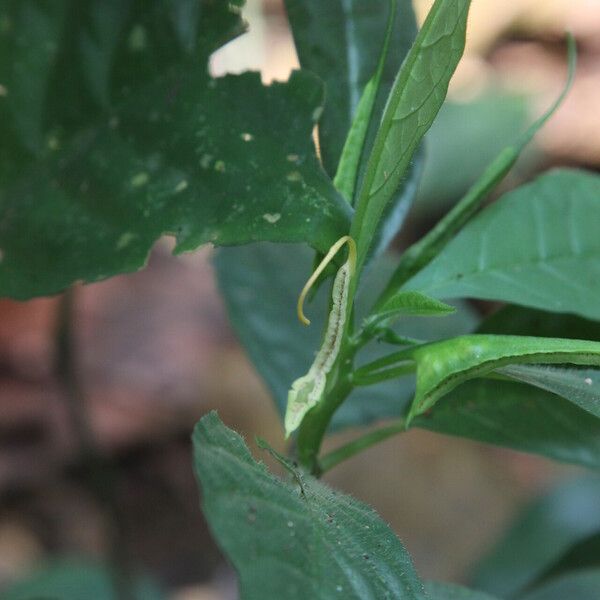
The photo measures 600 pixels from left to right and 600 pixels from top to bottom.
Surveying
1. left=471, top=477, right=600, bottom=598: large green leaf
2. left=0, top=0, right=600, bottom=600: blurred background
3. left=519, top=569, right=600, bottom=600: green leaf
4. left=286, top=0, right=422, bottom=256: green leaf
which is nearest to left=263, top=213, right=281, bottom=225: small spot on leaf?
left=286, top=0, right=422, bottom=256: green leaf

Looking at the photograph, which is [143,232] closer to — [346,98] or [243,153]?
[243,153]

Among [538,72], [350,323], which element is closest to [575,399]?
[350,323]

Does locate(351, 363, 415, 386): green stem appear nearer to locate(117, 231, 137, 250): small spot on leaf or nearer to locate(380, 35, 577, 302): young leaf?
locate(380, 35, 577, 302): young leaf

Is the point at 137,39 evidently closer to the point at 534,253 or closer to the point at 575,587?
the point at 534,253

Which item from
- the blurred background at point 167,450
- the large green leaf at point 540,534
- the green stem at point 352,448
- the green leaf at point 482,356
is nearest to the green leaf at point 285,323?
the green stem at point 352,448

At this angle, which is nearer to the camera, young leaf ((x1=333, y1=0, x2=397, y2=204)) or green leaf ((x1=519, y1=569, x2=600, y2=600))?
young leaf ((x1=333, y1=0, x2=397, y2=204))

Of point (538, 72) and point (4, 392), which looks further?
point (538, 72)

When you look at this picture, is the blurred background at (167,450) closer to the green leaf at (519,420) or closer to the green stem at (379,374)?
the green leaf at (519,420)
